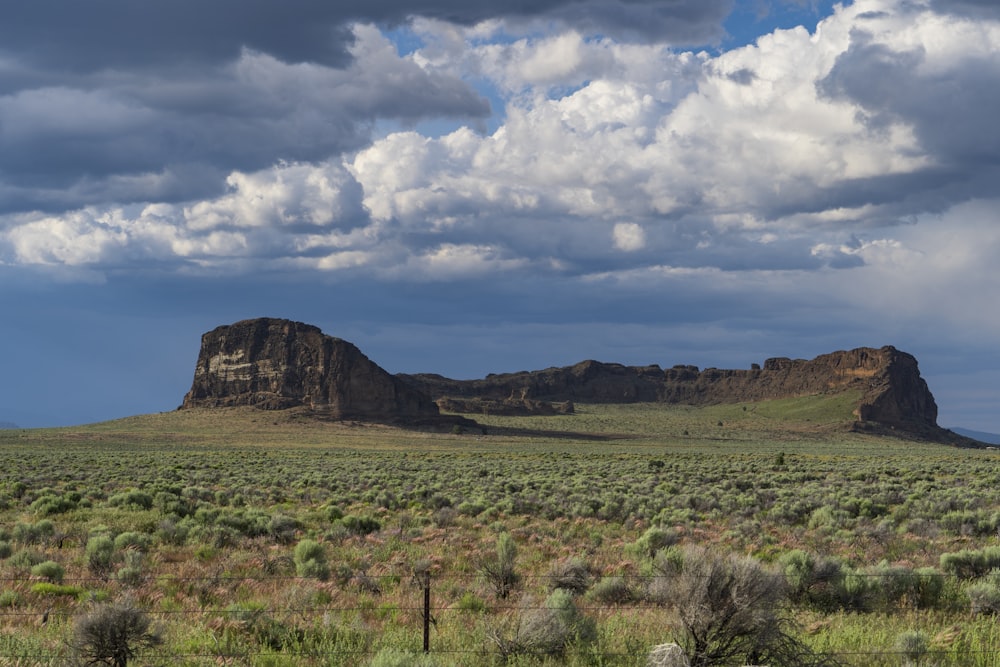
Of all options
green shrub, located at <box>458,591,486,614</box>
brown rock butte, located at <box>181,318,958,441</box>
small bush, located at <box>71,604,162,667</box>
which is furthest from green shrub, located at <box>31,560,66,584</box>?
brown rock butte, located at <box>181,318,958,441</box>

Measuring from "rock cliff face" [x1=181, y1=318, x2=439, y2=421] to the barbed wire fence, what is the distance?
5069 inches

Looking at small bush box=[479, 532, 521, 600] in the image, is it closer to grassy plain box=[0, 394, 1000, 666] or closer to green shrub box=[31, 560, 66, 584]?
grassy plain box=[0, 394, 1000, 666]

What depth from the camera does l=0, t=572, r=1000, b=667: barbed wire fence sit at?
26.4 feet

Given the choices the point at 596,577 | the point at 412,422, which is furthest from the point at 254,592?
the point at 412,422

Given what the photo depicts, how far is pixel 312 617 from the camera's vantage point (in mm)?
9758

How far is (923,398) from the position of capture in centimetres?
19950

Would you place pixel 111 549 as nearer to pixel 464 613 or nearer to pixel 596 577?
A: pixel 464 613

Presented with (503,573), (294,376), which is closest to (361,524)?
(503,573)

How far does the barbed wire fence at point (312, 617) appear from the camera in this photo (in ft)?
26.4

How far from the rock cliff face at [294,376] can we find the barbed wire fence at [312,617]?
422ft

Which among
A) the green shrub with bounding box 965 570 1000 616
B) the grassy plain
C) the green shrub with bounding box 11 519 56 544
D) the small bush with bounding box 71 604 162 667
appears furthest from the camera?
the green shrub with bounding box 11 519 56 544

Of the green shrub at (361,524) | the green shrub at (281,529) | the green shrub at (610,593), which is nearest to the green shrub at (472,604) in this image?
the green shrub at (610,593)

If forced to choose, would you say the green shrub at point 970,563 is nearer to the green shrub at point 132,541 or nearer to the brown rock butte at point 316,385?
the green shrub at point 132,541

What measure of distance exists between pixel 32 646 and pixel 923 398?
224639 millimetres
